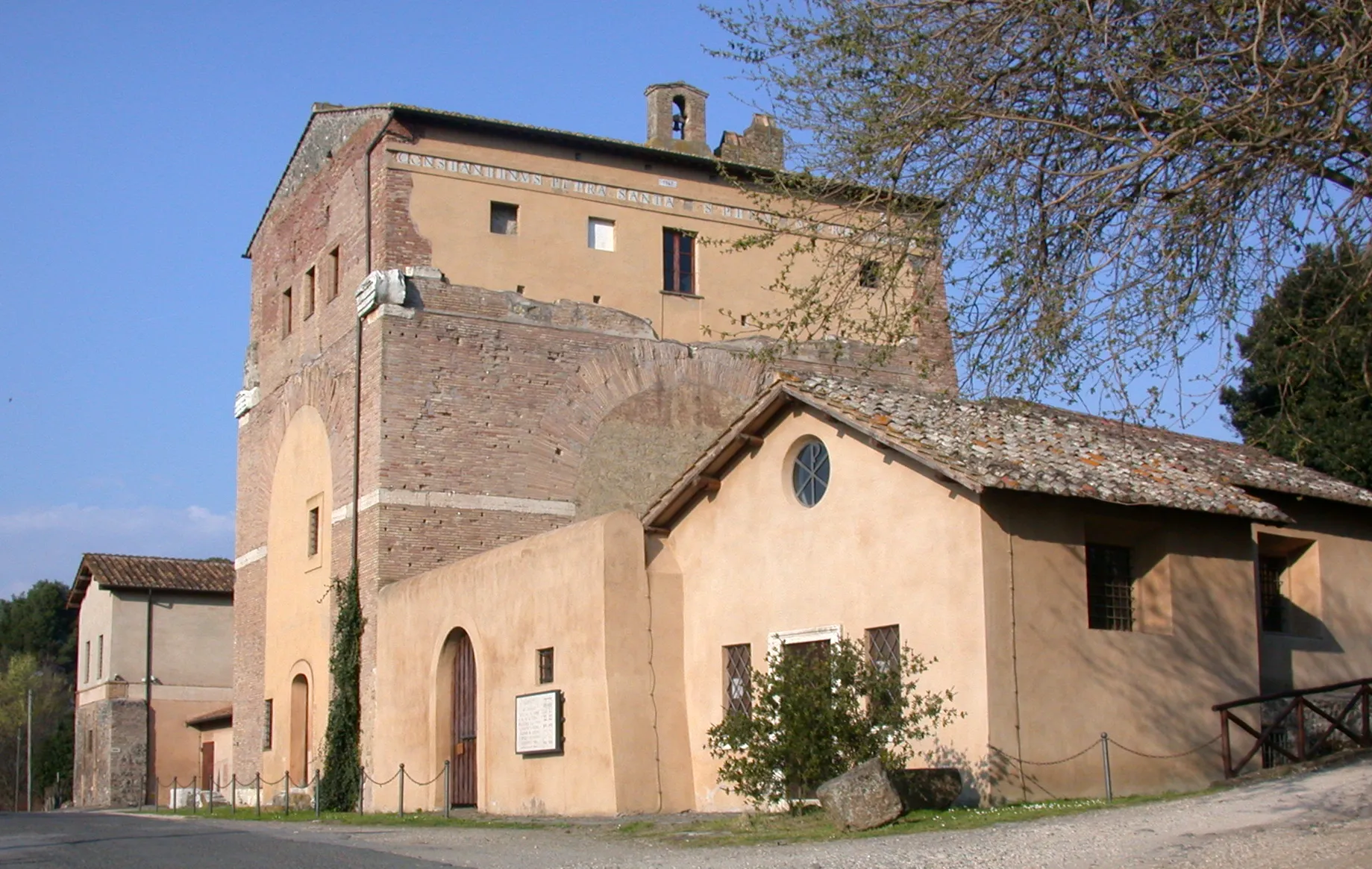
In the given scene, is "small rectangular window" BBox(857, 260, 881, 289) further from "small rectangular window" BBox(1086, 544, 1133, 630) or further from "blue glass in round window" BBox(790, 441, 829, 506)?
"small rectangular window" BBox(1086, 544, 1133, 630)

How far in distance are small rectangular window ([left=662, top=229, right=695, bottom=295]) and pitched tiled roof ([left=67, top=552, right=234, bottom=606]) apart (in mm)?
21046

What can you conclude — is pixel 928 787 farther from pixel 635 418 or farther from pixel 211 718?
pixel 211 718

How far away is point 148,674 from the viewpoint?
41938mm

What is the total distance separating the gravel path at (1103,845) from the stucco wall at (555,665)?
340cm

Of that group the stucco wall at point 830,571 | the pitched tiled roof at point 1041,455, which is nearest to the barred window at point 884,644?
the stucco wall at point 830,571

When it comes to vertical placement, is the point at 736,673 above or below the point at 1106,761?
above

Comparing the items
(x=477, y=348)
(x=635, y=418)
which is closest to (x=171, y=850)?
(x=477, y=348)

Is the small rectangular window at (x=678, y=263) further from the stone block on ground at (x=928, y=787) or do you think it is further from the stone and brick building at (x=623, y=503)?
the stone block on ground at (x=928, y=787)

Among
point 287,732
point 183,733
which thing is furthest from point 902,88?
point 183,733

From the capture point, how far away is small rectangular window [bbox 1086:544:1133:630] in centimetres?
1720

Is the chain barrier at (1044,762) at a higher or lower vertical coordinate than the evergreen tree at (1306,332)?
lower

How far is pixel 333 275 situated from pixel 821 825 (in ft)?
58.5

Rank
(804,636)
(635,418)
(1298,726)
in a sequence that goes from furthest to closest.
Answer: (635,418)
(804,636)
(1298,726)

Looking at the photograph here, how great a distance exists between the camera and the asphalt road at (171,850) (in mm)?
12469
